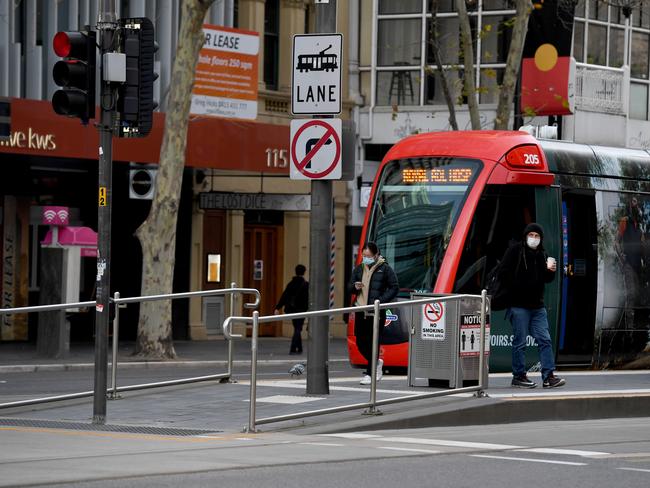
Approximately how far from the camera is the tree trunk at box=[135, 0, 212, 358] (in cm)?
2528

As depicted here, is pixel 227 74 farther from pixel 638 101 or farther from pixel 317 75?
pixel 317 75

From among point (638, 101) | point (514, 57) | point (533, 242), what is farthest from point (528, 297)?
point (638, 101)

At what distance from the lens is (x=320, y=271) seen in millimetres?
15320

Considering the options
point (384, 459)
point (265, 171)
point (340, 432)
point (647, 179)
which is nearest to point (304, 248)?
point (265, 171)

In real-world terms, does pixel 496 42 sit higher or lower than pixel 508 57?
higher

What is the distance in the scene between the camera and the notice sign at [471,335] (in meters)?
15.4

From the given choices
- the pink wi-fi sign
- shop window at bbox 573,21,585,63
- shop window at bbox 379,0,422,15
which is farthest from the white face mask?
shop window at bbox 379,0,422,15

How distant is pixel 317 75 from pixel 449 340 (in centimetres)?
286

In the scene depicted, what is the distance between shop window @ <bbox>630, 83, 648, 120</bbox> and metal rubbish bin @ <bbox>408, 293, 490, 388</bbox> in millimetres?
26401

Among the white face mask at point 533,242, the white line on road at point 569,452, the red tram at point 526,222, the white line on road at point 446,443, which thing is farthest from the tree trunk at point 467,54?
the white line on road at point 569,452

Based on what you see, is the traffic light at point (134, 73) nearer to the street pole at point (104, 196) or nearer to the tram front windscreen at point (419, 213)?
the street pole at point (104, 196)

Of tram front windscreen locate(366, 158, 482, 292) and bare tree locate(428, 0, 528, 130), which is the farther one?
bare tree locate(428, 0, 528, 130)

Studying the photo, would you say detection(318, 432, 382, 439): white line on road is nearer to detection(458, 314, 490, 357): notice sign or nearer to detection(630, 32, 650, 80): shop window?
detection(458, 314, 490, 357): notice sign

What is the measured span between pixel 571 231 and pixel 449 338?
233 inches
